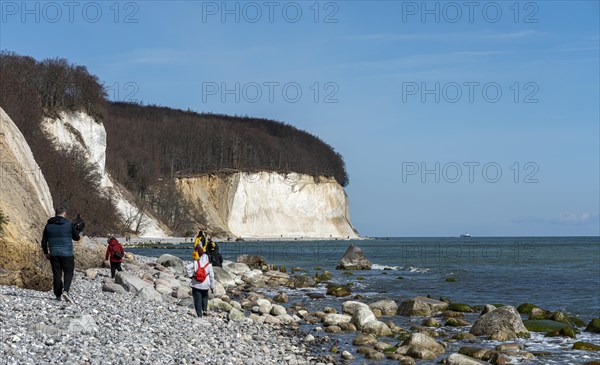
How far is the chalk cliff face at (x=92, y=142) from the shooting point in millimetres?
61594

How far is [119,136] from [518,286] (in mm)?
78564

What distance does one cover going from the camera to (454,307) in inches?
818

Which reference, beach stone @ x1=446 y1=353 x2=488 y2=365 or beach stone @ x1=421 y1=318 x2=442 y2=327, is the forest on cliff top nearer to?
beach stone @ x1=421 y1=318 x2=442 y2=327

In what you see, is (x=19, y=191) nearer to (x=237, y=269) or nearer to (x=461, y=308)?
(x=461, y=308)

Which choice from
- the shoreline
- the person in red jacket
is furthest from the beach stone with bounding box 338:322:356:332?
Answer: the person in red jacket

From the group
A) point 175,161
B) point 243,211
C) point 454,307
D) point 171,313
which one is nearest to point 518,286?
point 454,307

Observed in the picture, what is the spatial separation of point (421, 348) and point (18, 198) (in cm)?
1025

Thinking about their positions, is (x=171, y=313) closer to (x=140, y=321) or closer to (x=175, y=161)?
(x=140, y=321)

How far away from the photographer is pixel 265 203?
353 ft

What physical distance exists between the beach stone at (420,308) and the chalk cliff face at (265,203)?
77.0 metres

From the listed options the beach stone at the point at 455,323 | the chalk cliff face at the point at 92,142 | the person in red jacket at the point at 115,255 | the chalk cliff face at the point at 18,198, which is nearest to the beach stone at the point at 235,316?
the chalk cliff face at the point at 18,198

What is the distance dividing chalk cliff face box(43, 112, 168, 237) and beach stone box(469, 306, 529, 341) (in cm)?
4744

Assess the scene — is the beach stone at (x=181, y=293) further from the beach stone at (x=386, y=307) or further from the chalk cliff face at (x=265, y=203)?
the chalk cliff face at (x=265, y=203)

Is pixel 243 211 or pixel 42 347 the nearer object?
pixel 42 347
